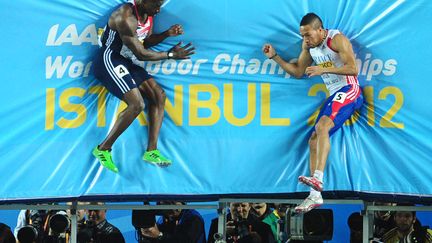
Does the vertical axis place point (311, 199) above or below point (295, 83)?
below

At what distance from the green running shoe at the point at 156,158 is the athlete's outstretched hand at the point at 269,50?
1482 mm

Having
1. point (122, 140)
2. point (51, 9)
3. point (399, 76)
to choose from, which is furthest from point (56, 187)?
point (399, 76)

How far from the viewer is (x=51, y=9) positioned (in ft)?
44.8

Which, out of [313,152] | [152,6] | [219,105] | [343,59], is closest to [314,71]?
[343,59]

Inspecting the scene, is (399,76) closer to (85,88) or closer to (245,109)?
(245,109)

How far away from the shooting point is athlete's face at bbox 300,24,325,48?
44.3 feet

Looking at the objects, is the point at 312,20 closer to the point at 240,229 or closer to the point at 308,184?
the point at 308,184

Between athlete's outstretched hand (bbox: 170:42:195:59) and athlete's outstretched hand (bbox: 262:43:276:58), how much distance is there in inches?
28.9

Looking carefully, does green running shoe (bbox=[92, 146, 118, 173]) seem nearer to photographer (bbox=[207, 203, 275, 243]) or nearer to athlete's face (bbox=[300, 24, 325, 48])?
photographer (bbox=[207, 203, 275, 243])

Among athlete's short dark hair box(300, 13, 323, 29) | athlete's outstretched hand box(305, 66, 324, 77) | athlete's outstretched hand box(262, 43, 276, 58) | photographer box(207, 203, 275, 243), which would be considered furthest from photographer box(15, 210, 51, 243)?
athlete's short dark hair box(300, 13, 323, 29)

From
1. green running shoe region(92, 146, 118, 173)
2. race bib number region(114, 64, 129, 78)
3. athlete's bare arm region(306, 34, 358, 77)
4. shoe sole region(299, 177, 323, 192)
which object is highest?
athlete's bare arm region(306, 34, 358, 77)

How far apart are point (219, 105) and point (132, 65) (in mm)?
981

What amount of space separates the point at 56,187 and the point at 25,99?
→ 95 centimetres

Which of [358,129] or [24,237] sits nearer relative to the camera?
[358,129]
